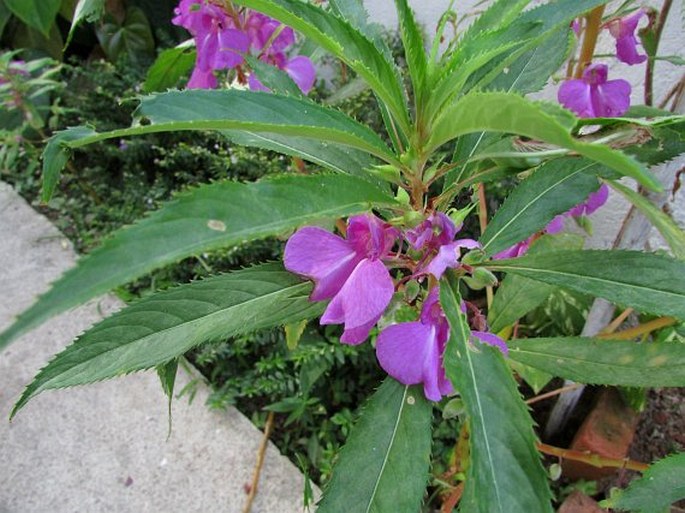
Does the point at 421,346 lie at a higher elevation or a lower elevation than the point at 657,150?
lower

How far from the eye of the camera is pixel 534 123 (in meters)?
0.32

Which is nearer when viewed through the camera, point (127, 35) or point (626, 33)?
point (626, 33)

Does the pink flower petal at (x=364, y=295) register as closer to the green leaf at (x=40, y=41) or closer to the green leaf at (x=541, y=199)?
the green leaf at (x=541, y=199)

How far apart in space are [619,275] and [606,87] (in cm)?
35

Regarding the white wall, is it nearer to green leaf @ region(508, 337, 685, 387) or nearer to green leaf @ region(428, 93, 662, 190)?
green leaf @ region(508, 337, 685, 387)

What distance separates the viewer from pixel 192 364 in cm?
142

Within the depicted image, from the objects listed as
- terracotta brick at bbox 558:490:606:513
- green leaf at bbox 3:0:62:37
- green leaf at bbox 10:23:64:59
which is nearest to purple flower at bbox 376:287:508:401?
terracotta brick at bbox 558:490:606:513

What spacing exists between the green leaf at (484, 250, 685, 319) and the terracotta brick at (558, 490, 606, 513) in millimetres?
656

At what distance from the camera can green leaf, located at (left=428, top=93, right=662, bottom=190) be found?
30 cm

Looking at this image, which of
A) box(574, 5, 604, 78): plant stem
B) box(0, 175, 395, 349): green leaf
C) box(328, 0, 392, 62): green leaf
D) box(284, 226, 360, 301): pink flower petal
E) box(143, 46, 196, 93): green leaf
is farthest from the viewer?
box(143, 46, 196, 93): green leaf

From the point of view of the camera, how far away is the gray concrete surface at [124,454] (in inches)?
48.1

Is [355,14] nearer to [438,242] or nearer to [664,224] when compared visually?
[438,242]

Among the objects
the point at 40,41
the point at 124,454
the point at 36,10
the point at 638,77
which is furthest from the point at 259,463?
the point at 40,41

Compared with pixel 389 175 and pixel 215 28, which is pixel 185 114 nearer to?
pixel 389 175
